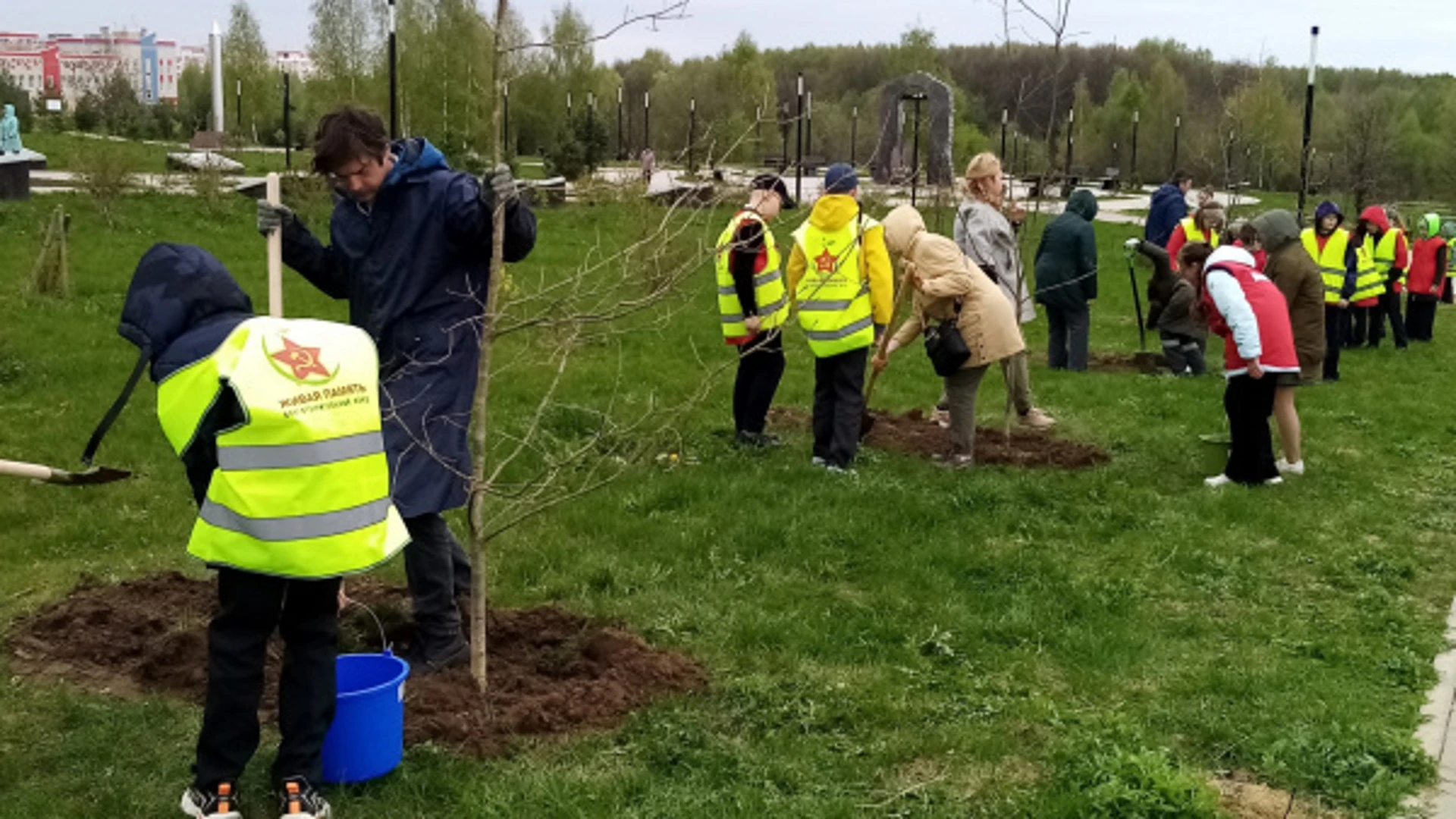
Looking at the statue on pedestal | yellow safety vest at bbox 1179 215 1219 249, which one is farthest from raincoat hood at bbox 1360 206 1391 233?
the statue on pedestal

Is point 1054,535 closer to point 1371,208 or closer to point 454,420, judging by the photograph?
point 454,420

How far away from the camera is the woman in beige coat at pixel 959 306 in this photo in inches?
331

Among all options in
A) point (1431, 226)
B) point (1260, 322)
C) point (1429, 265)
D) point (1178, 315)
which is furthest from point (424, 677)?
point (1431, 226)

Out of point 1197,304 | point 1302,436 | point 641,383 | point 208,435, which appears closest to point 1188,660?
point 208,435

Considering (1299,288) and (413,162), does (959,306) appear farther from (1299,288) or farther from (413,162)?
(413,162)

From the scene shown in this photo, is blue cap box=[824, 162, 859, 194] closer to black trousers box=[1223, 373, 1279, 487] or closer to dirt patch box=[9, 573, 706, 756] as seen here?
black trousers box=[1223, 373, 1279, 487]

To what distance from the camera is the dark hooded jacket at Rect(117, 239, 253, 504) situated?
372cm

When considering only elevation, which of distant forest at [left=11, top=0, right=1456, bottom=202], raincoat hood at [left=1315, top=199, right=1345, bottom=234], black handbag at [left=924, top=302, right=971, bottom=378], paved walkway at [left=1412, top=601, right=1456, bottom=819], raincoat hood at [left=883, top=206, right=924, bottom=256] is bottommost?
paved walkway at [left=1412, top=601, right=1456, bottom=819]

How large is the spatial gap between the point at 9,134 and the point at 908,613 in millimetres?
23906

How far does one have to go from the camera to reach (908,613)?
596 cm

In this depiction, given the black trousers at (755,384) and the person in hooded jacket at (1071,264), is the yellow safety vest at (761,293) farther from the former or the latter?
the person in hooded jacket at (1071,264)

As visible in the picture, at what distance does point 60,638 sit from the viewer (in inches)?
208

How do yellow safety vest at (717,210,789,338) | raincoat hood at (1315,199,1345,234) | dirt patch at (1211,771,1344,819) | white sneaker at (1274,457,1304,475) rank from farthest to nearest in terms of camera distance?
raincoat hood at (1315,199,1345,234) → white sneaker at (1274,457,1304,475) → yellow safety vest at (717,210,789,338) → dirt patch at (1211,771,1344,819)

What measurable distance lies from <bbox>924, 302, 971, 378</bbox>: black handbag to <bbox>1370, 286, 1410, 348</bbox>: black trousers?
952cm
